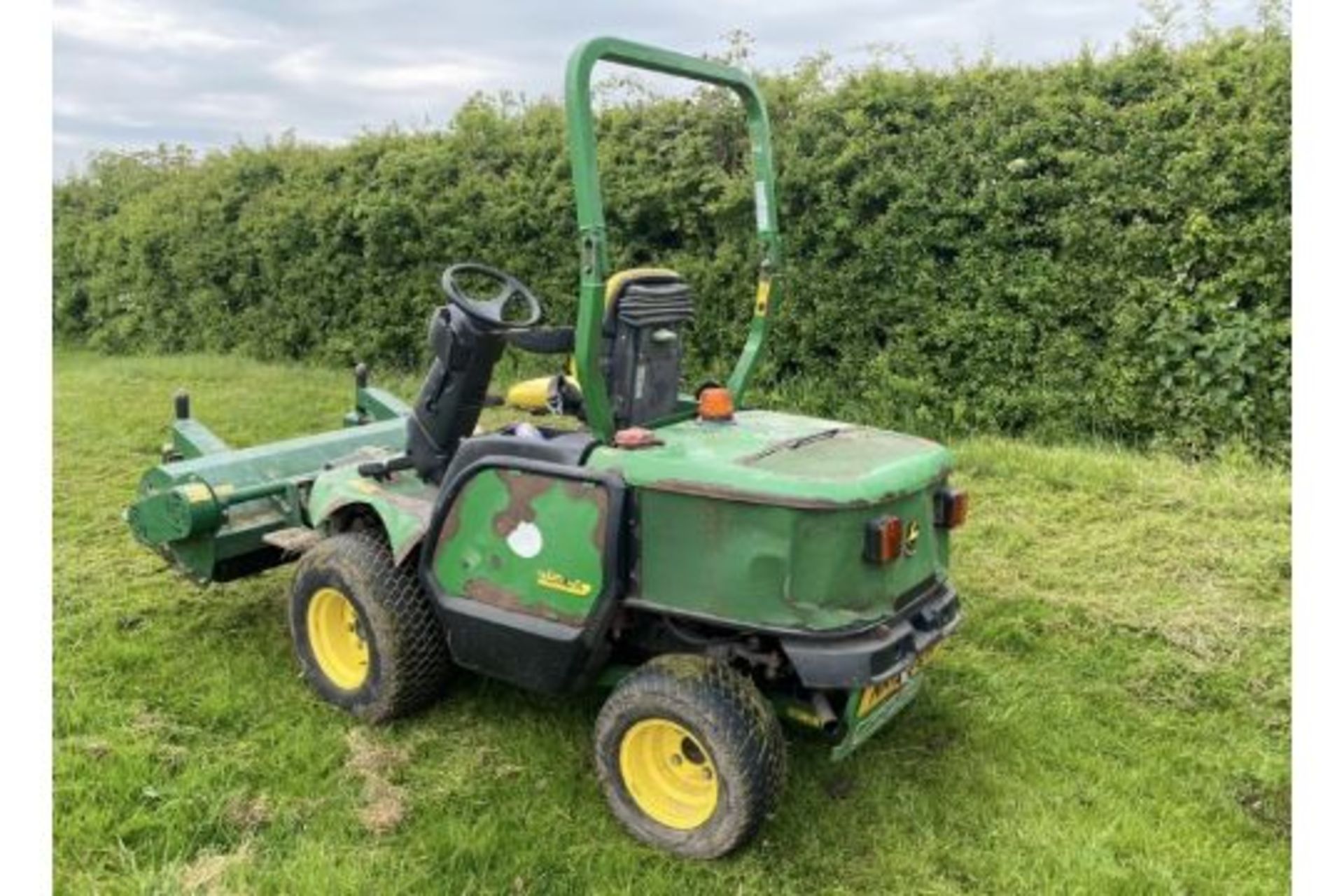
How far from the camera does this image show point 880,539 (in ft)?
9.67

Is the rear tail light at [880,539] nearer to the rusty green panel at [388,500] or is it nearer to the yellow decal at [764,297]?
the yellow decal at [764,297]

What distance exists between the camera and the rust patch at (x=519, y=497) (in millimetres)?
3219

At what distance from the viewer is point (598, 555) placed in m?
Answer: 3.10

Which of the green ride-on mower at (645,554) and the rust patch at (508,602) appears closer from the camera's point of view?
the green ride-on mower at (645,554)

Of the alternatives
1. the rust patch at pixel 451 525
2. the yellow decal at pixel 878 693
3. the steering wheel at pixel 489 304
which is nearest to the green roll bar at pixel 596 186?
the rust patch at pixel 451 525

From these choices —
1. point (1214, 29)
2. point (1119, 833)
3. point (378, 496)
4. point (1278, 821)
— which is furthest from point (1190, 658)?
point (1214, 29)

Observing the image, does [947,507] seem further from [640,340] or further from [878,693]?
[640,340]

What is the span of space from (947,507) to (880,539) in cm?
57

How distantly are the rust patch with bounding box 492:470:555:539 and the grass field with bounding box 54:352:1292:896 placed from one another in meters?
0.77

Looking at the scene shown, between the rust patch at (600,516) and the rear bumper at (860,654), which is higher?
the rust patch at (600,516)

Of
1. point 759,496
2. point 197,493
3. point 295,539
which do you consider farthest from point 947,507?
point 197,493

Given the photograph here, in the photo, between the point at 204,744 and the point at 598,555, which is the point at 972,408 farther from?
the point at 204,744

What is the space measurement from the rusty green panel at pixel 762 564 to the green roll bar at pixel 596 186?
389mm

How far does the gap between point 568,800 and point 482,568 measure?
72 centimetres
